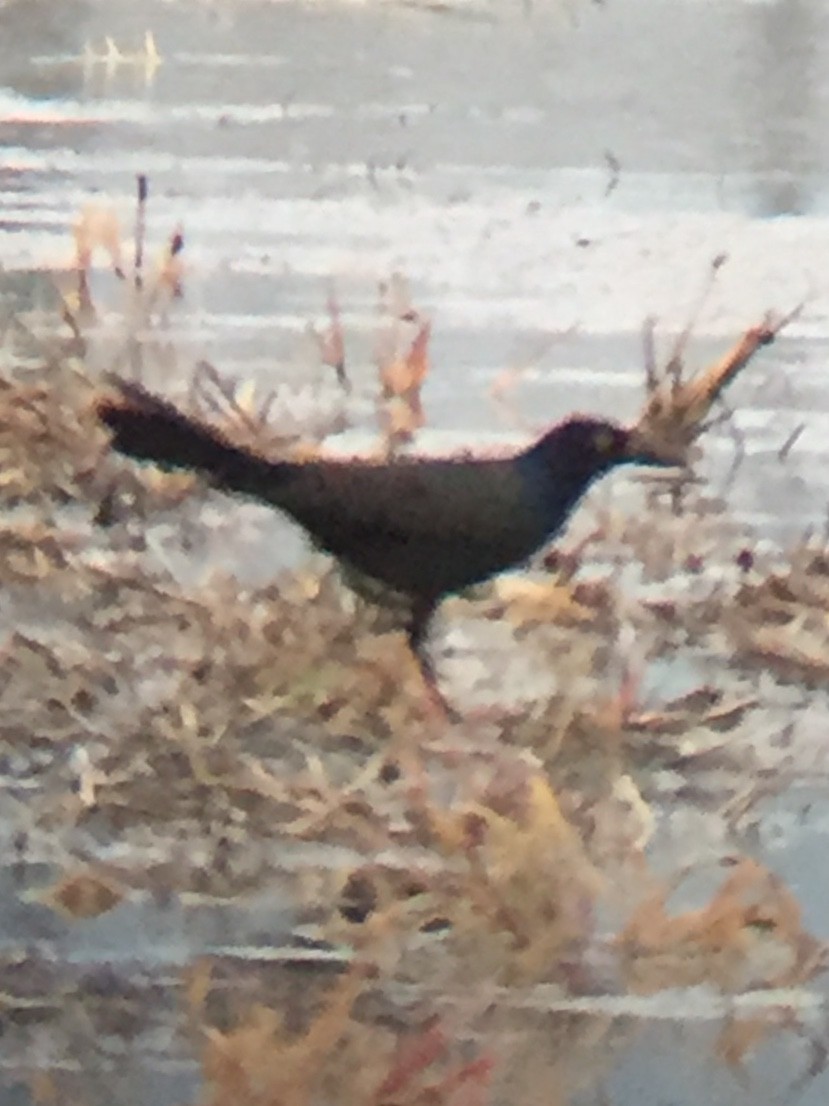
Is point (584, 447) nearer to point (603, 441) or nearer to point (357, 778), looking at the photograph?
point (603, 441)

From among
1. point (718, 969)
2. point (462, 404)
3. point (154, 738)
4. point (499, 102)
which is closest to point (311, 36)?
point (499, 102)

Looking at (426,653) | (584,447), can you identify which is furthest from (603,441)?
(426,653)

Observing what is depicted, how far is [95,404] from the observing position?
0.63 metres

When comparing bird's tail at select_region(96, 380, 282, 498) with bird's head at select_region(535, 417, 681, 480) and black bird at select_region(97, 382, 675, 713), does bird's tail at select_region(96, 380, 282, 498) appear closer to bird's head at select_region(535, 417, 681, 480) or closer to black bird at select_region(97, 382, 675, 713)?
black bird at select_region(97, 382, 675, 713)

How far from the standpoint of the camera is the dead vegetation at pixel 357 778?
1.80 feet

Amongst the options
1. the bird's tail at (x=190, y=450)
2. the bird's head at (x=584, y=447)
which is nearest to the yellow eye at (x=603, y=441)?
the bird's head at (x=584, y=447)

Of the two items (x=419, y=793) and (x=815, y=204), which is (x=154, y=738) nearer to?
(x=419, y=793)

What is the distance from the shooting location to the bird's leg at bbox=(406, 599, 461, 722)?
1.95 feet

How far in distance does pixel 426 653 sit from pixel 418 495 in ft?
0.23

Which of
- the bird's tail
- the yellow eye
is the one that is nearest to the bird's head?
the yellow eye

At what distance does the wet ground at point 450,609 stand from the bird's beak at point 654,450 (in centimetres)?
2

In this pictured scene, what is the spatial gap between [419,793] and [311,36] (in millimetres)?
396

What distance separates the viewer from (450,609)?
61 centimetres

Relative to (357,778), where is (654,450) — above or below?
above
